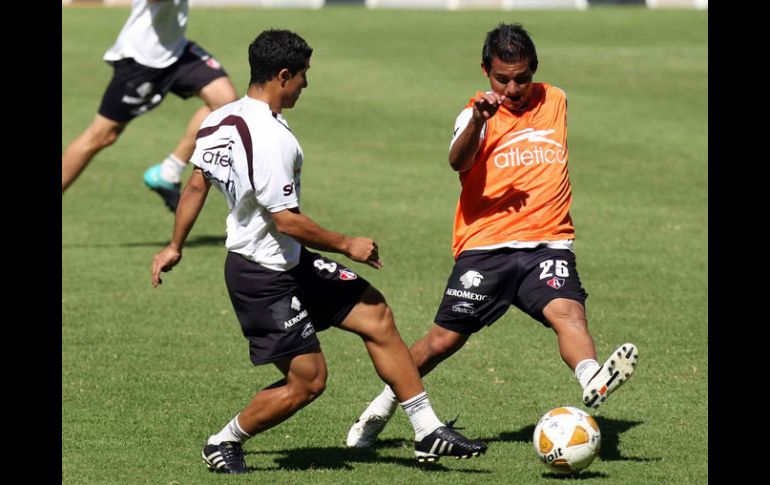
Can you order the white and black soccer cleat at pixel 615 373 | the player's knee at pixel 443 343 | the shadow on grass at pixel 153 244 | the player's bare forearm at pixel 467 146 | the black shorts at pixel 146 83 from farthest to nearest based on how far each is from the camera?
the shadow on grass at pixel 153 244, the black shorts at pixel 146 83, the player's knee at pixel 443 343, the player's bare forearm at pixel 467 146, the white and black soccer cleat at pixel 615 373

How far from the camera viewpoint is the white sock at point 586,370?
6.76 metres

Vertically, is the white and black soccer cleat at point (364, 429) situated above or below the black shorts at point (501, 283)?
below

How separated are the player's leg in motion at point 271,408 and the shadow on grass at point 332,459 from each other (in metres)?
0.18

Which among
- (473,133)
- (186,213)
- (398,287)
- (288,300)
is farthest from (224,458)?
(398,287)

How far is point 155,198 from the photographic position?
603 inches

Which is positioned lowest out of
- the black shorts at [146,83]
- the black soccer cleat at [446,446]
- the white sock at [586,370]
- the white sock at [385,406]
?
the black shorts at [146,83]

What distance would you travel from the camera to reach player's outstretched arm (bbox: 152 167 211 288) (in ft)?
22.3

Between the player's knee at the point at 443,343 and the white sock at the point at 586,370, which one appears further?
the player's knee at the point at 443,343

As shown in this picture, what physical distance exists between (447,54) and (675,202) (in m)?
11.7

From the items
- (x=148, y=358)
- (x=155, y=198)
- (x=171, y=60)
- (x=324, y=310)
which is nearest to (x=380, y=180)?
(x=155, y=198)

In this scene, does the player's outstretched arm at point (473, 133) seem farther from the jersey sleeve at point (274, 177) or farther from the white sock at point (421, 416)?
the white sock at point (421, 416)

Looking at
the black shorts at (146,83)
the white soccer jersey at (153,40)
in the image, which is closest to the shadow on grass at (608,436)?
the black shorts at (146,83)
